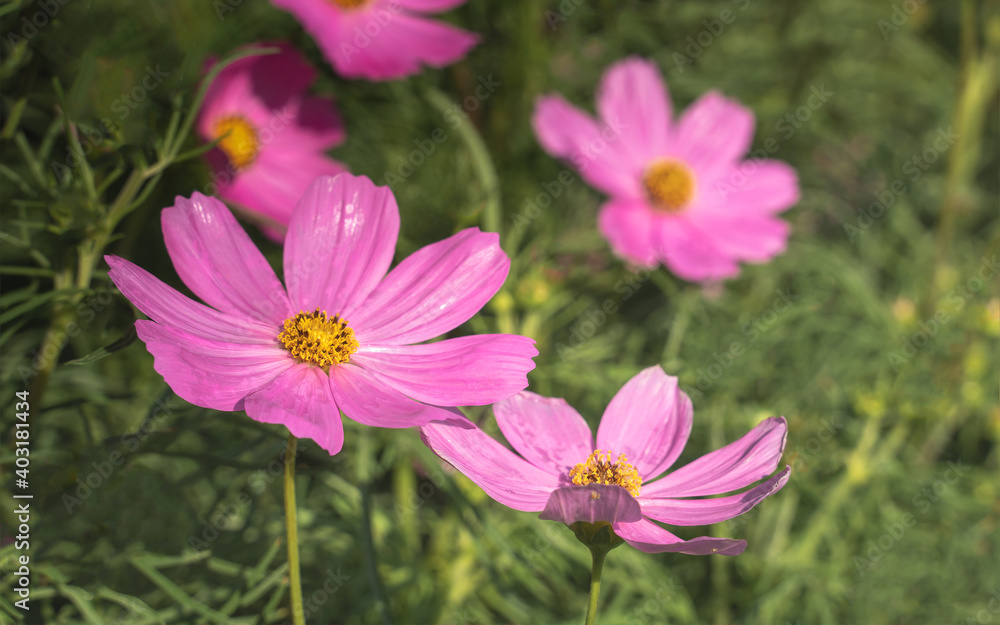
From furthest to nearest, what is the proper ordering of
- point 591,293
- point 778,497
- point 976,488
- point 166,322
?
1. point 591,293
2. point 976,488
3. point 778,497
4. point 166,322

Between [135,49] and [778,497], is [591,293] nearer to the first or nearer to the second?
[778,497]

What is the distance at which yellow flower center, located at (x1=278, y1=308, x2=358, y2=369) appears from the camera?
2.08 feet

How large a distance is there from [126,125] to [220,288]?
7.0 inches

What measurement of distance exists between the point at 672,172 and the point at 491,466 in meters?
0.96

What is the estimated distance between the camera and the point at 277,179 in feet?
3.84

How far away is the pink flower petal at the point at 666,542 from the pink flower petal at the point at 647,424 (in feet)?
0.25

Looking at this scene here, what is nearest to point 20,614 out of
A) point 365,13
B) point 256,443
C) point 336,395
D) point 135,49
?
point 256,443

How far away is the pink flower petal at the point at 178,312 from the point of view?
0.55 m

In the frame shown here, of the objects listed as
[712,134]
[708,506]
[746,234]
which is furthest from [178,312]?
[712,134]

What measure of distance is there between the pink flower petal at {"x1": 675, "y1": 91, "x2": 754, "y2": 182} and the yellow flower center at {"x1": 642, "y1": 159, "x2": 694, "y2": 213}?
0.03 m

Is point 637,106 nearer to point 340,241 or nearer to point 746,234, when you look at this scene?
point 746,234

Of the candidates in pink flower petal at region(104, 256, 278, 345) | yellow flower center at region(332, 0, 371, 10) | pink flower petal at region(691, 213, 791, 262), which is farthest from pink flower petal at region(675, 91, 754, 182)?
pink flower petal at region(104, 256, 278, 345)

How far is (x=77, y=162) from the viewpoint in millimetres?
659

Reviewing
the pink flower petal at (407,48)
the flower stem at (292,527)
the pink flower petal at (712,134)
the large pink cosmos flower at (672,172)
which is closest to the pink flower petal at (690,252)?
the large pink cosmos flower at (672,172)
